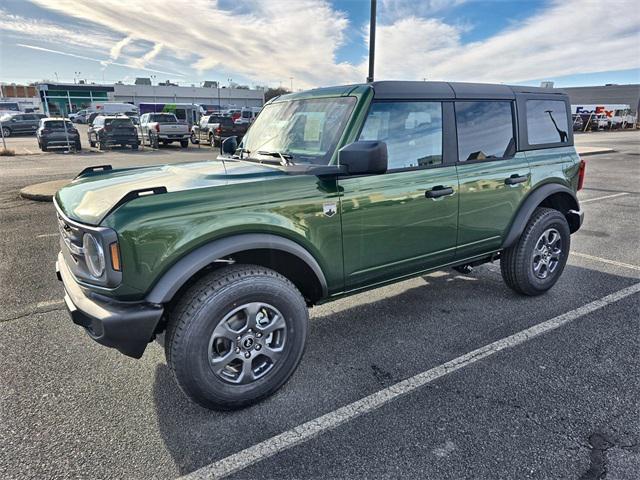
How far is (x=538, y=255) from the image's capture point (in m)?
4.16

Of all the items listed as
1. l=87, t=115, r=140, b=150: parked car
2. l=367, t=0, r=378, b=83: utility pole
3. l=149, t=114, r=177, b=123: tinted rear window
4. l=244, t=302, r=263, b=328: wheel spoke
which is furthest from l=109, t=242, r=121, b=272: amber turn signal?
l=149, t=114, r=177, b=123: tinted rear window

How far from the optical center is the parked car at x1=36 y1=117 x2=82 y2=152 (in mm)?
20344

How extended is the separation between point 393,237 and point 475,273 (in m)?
2.31

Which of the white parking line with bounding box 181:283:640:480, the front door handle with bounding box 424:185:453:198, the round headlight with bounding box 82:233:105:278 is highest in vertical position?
the front door handle with bounding box 424:185:453:198

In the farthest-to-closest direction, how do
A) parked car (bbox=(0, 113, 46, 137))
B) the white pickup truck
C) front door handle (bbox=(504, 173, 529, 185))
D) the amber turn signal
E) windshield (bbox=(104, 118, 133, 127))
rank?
1. parked car (bbox=(0, 113, 46, 137))
2. the white pickup truck
3. windshield (bbox=(104, 118, 133, 127))
4. front door handle (bbox=(504, 173, 529, 185))
5. the amber turn signal

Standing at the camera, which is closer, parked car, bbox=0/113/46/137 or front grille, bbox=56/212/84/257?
front grille, bbox=56/212/84/257

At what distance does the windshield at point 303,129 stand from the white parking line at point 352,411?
1599 mm

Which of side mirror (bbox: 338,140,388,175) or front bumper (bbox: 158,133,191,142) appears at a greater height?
Result: front bumper (bbox: 158,133,191,142)

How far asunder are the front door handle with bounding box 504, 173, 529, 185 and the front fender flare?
2088 millimetres

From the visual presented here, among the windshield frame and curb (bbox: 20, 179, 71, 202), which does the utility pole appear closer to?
the windshield frame

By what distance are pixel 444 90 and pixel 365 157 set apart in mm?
1319

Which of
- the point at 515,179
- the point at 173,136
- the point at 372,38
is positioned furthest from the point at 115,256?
the point at 173,136

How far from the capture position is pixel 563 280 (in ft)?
15.6

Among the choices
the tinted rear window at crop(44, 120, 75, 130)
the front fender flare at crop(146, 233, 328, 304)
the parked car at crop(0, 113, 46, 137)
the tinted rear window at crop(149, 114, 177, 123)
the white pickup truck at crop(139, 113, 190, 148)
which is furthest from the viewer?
the parked car at crop(0, 113, 46, 137)
